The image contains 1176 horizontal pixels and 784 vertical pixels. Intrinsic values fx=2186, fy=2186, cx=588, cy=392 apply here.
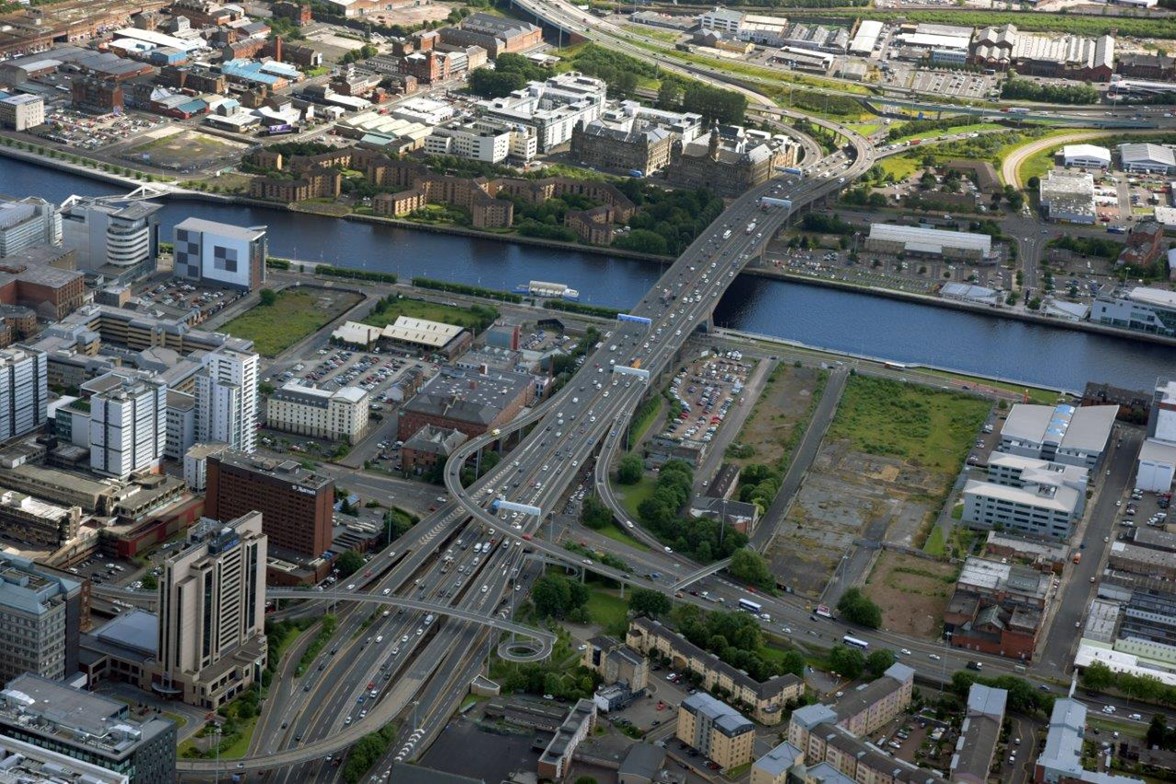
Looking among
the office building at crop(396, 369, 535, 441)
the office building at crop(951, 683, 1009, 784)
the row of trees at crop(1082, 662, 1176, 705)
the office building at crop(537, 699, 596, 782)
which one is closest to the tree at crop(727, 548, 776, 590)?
the office building at crop(951, 683, 1009, 784)

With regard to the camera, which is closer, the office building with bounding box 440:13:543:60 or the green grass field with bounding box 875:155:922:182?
the green grass field with bounding box 875:155:922:182

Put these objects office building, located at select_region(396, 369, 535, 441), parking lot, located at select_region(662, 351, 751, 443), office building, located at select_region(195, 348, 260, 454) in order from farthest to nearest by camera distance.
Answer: parking lot, located at select_region(662, 351, 751, 443) → office building, located at select_region(396, 369, 535, 441) → office building, located at select_region(195, 348, 260, 454)

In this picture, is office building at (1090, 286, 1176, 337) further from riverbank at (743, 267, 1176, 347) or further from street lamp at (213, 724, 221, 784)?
street lamp at (213, 724, 221, 784)

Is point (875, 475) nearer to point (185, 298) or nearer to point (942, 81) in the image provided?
point (185, 298)

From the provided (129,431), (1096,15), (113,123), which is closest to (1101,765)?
(129,431)

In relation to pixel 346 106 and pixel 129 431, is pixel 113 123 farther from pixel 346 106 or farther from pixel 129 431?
pixel 129 431

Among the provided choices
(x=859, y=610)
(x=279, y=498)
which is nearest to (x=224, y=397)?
(x=279, y=498)
